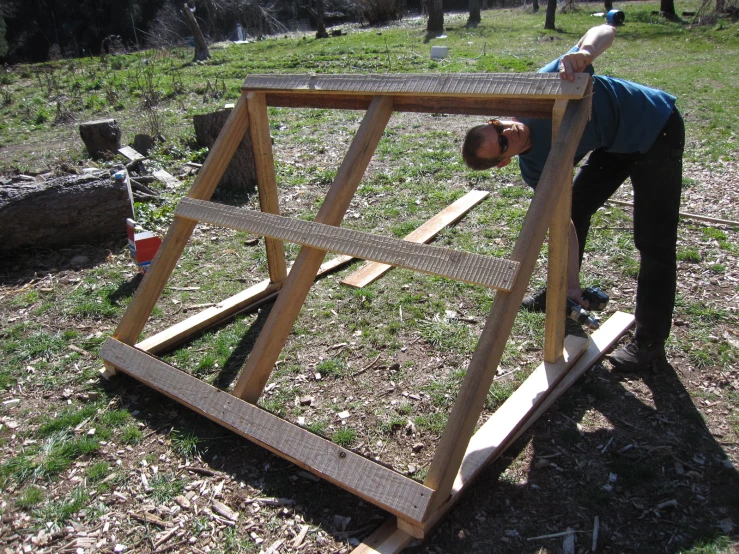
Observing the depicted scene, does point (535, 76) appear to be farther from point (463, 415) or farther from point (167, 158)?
point (167, 158)

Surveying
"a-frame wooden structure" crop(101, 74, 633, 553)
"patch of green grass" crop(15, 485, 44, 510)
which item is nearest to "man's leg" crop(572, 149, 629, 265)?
"a-frame wooden structure" crop(101, 74, 633, 553)

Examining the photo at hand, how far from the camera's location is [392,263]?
2348 millimetres

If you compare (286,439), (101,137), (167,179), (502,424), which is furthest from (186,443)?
(101,137)

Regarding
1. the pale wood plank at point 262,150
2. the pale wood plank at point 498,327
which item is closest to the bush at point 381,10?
the pale wood plank at point 262,150

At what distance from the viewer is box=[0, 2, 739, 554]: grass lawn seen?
2260 mm

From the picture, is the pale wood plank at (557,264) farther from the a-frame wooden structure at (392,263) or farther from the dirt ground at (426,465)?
the dirt ground at (426,465)

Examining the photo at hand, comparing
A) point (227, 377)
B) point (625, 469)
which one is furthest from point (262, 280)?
point (625, 469)

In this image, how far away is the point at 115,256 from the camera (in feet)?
15.7

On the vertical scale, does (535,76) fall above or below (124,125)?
above

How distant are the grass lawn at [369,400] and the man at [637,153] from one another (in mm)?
321

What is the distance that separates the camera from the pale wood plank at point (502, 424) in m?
2.14

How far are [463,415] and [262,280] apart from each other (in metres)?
2.61

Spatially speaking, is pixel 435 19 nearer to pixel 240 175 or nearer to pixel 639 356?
pixel 240 175

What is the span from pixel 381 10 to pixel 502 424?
1016 inches
